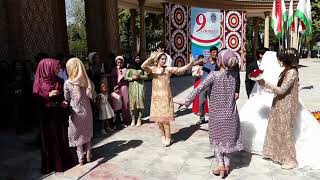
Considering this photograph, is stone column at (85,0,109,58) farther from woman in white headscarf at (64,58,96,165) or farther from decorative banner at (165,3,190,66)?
decorative banner at (165,3,190,66)

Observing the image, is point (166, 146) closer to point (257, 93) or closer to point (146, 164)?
point (146, 164)

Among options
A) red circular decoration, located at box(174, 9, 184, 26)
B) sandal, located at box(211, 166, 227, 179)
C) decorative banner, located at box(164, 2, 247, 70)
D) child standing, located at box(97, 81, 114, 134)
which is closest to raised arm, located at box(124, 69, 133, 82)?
child standing, located at box(97, 81, 114, 134)

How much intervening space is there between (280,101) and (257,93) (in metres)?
1.23

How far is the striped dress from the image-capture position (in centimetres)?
538

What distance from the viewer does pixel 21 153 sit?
6.51 meters

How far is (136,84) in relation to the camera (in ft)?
26.1

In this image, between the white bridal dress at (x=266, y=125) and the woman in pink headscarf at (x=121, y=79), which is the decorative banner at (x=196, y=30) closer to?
the woman in pink headscarf at (x=121, y=79)

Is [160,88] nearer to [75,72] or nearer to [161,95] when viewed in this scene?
[161,95]

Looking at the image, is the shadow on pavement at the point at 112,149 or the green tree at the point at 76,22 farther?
the green tree at the point at 76,22

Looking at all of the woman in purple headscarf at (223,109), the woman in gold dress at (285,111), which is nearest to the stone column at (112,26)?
the woman in purple headscarf at (223,109)

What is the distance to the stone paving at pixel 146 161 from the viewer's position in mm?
5230

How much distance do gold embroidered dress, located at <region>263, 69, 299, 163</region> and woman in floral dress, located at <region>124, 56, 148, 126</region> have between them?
3.16 meters

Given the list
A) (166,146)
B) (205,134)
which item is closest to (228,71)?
(166,146)

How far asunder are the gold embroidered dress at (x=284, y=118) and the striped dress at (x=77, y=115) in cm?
257
